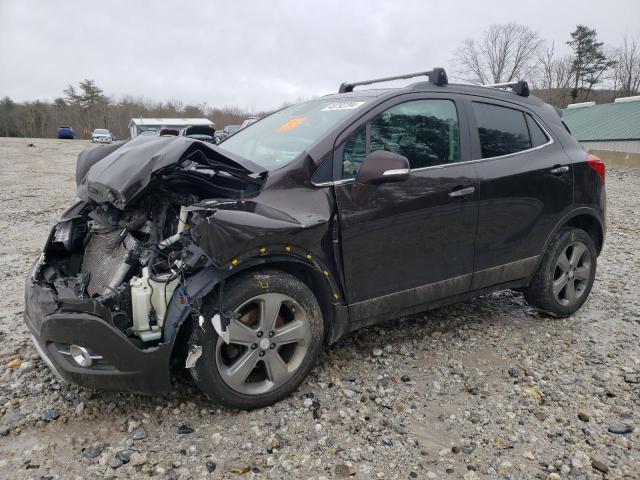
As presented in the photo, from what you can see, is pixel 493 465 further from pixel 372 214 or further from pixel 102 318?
pixel 102 318

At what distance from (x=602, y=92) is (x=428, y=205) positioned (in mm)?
61792

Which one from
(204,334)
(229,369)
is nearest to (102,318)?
(204,334)

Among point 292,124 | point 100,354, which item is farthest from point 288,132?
point 100,354

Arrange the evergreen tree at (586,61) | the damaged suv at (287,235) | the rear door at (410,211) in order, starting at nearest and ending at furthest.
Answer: the damaged suv at (287,235) < the rear door at (410,211) < the evergreen tree at (586,61)

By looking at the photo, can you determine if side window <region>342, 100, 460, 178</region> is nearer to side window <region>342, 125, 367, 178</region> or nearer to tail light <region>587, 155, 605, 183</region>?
side window <region>342, 125, 367, 178</region>

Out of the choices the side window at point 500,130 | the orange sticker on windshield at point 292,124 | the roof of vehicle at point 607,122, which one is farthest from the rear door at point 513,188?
the roof of vehicle at point 607,122

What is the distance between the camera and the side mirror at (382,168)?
278 cm

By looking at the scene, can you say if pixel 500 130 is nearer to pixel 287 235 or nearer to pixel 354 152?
pixel 354 152

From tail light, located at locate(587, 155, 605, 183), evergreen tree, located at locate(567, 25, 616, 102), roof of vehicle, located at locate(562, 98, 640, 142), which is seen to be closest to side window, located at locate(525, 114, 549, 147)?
tail light, located at locate(587, 155, 605, 183)

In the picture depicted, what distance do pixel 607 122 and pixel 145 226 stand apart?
27526mm

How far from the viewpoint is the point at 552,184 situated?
150 inches

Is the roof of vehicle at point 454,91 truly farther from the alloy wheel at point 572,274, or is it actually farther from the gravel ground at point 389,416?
the gravel ground at point 389,416

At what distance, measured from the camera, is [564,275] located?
414 centimetres

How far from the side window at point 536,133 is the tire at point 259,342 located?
2322 millimetres
